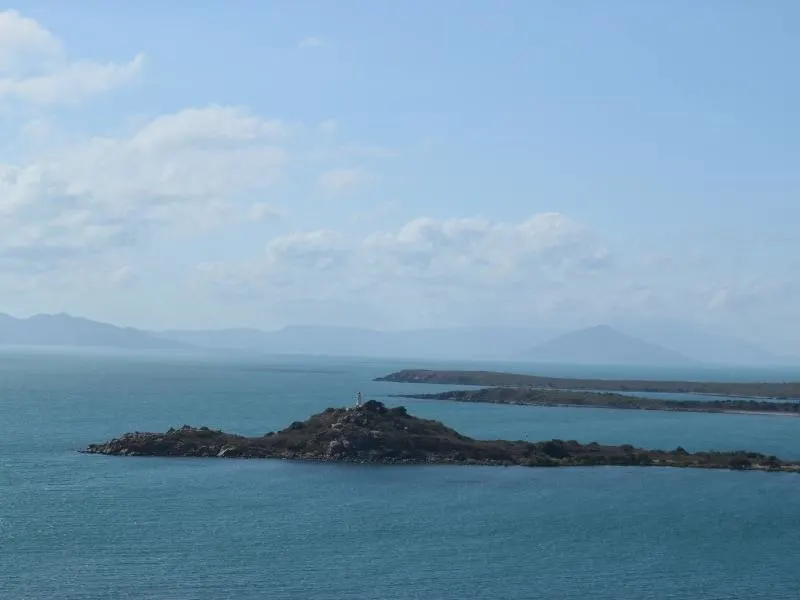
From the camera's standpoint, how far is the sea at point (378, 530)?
3897 centimetres

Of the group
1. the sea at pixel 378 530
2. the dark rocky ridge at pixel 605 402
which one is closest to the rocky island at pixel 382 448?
the sea at pixel 378 530

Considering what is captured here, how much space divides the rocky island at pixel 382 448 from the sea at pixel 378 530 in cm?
257

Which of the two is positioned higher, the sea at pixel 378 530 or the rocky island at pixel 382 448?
the rocky island at pixel 382 448

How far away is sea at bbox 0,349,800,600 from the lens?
128 ft

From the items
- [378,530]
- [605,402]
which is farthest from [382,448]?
[605,402]

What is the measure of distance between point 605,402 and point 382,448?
91932 mm

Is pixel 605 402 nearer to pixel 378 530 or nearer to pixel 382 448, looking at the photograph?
pixel 382 448

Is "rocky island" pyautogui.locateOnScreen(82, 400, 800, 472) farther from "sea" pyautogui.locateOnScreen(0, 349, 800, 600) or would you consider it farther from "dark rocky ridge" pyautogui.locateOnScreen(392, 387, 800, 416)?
"dark rocky ridge" pyautogui.locateOnScreen(392, 387, 800, 416)

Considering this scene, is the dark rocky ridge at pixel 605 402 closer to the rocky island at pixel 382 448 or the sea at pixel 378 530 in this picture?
the rocky island at pixel 382 448

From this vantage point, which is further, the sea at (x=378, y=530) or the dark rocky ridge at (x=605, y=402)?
the dark rocky ridge at (x=605, y=402)

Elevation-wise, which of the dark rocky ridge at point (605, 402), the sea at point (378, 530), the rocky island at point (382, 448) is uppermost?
the dark rocky ridge at point (605, 402)

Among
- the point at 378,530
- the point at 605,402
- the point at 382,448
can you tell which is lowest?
the point at 378,530

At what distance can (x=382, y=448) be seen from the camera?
7419 centimetres

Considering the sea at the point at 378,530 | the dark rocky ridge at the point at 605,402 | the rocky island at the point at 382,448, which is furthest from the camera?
the dark rocky ridge at the point at 605,402
